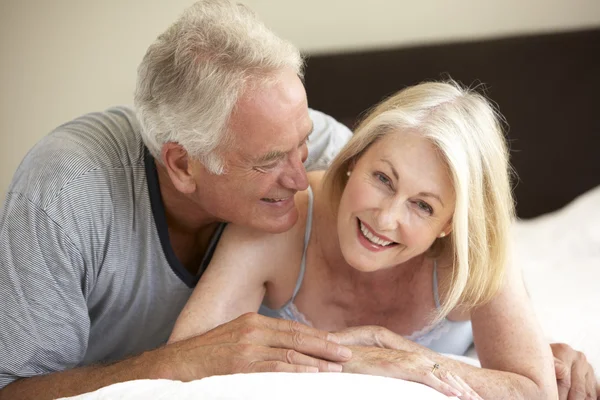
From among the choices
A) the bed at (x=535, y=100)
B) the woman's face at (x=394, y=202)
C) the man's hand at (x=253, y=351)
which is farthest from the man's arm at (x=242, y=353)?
the bed at (x=535, y=100)

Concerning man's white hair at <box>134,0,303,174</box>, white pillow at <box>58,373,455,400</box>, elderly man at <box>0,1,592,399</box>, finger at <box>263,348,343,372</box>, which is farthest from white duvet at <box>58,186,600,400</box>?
man's white hair at <box>134,0,303,174</box>

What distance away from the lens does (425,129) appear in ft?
5.08

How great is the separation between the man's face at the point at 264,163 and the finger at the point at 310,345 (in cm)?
31

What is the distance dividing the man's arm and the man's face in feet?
0.96

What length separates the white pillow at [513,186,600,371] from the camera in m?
1.96

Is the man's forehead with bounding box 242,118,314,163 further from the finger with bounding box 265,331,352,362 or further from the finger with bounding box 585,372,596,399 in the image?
the finger with bounding box 585,372,596,399

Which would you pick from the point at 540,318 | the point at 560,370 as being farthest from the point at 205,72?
the point at 540,318

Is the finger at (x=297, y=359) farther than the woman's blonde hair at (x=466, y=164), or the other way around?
the woman's blonde hair at (x=466, y=164)

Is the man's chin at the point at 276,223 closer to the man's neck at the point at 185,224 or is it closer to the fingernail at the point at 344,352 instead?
the man's neck at the point at 185,224

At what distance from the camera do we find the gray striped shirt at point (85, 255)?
1568 millimetres

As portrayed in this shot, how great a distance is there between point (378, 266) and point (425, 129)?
300 millimetres

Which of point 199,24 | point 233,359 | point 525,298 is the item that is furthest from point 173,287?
point 525,298

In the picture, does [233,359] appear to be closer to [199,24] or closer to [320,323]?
[320,323]

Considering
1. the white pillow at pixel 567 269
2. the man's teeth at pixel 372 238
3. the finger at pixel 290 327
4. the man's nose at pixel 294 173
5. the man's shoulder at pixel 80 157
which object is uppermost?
the man's shoulder at pixel 80 157
